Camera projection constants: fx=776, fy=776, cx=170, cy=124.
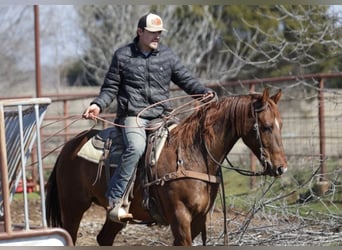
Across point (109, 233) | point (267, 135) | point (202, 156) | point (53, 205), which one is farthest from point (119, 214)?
point (267, 135)

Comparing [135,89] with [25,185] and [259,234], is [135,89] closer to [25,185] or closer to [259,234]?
[25,185]

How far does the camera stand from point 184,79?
6.86 meters

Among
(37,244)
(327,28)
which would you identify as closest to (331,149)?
(327,28)

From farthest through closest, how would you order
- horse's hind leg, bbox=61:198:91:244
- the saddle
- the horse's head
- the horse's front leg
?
horse's hind leg, bbox=61:198:91:244, the saddle, the horse's front leg, the horse's head

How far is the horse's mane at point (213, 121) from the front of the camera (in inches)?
249

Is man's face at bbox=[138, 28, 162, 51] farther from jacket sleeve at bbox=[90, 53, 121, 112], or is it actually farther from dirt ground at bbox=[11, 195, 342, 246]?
dirt ground at bbox=[11, 195, 342, 246]

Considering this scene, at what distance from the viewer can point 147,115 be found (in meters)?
6.74

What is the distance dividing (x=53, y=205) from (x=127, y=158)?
1435 mm

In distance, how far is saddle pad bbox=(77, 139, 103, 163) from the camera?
22.7 ft

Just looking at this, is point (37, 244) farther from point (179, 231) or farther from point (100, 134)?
point (100, 134)

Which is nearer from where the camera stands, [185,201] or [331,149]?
[185,201]

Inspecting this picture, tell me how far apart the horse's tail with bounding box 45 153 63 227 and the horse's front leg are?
166 centimetres

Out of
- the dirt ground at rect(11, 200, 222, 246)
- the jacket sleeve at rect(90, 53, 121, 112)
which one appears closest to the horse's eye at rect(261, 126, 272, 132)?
the jacket sleeve at rect(90, 53, 121, 112)

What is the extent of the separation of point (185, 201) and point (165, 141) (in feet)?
1.96
